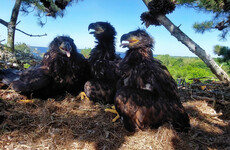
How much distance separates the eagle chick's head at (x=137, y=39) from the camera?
2594 millimetres

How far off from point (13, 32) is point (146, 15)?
5.98 m

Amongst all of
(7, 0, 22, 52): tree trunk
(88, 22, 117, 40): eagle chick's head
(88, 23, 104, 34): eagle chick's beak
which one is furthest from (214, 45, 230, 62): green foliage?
(7, 0, 22, 52): tree trunk

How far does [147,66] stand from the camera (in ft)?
7.98

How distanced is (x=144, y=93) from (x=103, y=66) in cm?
135

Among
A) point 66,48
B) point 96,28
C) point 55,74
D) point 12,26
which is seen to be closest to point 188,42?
point 96,28

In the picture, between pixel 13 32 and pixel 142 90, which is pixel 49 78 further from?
pixel 13 32

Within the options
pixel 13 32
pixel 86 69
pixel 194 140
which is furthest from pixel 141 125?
pixel 13 32

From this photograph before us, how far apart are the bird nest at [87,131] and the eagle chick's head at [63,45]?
1079 millimetres

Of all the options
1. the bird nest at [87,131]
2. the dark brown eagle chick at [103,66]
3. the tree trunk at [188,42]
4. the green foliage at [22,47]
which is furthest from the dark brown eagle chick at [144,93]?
the green foliage at [22,47]

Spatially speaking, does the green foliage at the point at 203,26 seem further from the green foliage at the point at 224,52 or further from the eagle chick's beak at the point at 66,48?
the eagle chick's beak at the point at 66,48

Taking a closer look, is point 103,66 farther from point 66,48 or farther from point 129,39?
point 129,39

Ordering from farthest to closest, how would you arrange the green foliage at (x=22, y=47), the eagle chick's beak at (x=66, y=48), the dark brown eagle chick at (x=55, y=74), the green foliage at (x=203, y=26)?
the green foliage at (x=22, y=47) < the green foliage at (x=203, y=26) < the eagle chick's beak at (x=66, y=48) < the dark brown eagle chick at (x=55, y=74)

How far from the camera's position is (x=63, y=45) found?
316 cm

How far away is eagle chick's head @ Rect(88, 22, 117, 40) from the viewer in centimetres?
350
